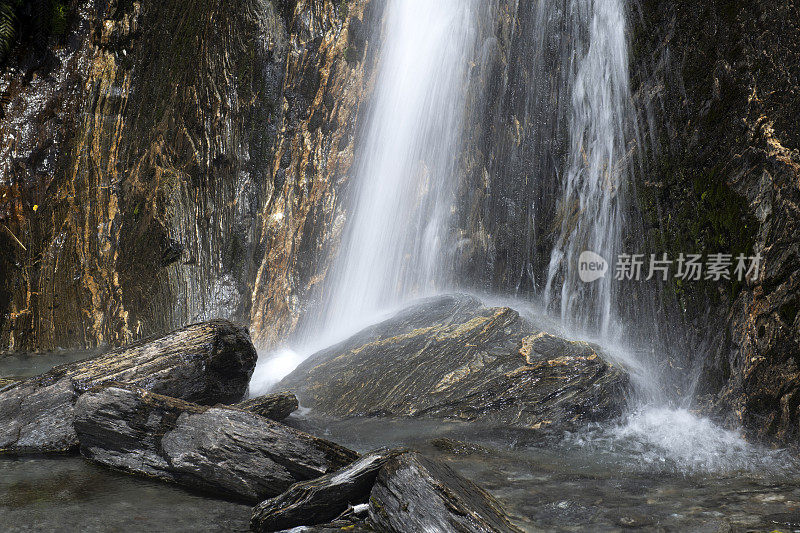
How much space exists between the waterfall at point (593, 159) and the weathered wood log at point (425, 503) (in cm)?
440

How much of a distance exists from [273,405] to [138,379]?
48.4 inches

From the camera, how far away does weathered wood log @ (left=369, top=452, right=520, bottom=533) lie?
3.08 m

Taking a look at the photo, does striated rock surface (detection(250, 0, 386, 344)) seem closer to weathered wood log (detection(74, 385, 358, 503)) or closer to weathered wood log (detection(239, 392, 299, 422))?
weathered wood log (detection(239, 392, 299, 422))

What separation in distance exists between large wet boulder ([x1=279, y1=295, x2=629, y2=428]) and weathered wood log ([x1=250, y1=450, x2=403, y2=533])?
2.30m

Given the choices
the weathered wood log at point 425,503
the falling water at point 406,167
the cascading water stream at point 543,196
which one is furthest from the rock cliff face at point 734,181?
the falling water at point 406,167

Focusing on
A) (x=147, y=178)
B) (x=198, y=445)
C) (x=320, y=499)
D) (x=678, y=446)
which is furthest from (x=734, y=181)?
(x=147, y=178)

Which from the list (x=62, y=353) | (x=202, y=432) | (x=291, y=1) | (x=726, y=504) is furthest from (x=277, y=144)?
(x=726, y=504)

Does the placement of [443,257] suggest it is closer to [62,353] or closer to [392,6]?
[392,6]

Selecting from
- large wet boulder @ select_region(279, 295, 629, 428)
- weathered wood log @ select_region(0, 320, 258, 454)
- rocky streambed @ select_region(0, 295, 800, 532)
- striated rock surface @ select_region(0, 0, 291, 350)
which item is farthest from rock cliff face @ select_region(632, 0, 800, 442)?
striated rock surface @ select_region(0, 0, 291, 350)

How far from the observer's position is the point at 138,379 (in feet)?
17.7

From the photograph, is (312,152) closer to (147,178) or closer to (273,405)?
(147,178)

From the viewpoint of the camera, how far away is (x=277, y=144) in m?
9.41

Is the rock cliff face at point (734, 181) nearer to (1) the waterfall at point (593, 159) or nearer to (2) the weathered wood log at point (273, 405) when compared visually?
(1) the waterfall at point (593, 159)

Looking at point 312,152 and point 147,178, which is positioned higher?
point 312,152
